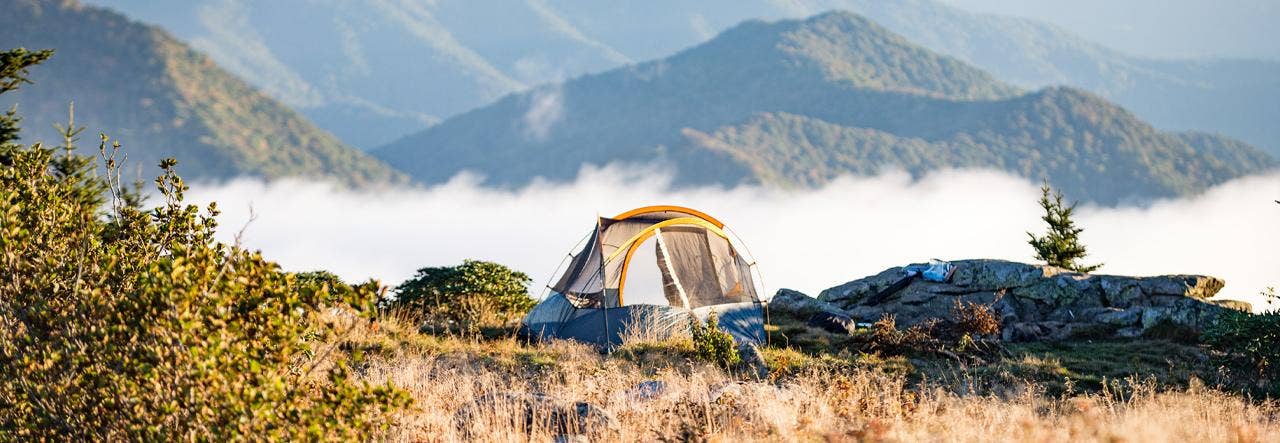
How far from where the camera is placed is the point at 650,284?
19.6 meters

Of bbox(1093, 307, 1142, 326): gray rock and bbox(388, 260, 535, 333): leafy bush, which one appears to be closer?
bbox(1093, 307, 1142, 326): gray rock

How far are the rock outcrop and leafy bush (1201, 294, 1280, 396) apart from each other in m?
5.38

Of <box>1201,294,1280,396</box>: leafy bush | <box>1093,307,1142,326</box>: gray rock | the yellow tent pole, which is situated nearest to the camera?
<box>1201,294,1280,396</box>: leafy bush

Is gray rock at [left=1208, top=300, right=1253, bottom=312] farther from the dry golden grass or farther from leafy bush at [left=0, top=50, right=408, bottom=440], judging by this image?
leafy bush at [left=0, top=50, right=408, bottom=440]

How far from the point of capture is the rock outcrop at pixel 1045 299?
2114cm

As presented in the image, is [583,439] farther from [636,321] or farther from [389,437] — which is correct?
[636,321]

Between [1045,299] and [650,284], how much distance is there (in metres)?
10.5

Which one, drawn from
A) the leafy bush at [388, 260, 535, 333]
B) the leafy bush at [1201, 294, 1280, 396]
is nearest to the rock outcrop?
the leafy bush at [1201, 294, 1280, 396]

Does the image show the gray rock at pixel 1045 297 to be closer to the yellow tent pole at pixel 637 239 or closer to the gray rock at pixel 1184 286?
the gray rock at pixel 1184 286

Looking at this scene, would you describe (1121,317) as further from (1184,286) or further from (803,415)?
(803,415)

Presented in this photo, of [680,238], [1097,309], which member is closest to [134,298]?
[680,238]

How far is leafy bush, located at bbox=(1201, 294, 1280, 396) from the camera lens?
1471cm

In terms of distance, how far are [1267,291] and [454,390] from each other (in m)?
12.2

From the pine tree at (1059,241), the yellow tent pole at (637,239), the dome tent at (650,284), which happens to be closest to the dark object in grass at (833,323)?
the dome tent at (650,284)
